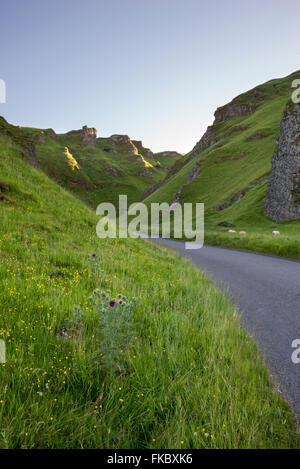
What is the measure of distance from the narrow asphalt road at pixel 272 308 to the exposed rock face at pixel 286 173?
59.6ft

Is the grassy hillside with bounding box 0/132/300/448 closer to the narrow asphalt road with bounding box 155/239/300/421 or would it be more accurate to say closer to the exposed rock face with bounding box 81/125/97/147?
the narrow asphalt road with bounding box 155/239/300/421

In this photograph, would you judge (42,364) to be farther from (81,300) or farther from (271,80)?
(271,80)

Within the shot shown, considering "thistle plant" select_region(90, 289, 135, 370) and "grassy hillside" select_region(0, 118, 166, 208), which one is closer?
"thistle plant" select_region(90, 289, 135, 370)

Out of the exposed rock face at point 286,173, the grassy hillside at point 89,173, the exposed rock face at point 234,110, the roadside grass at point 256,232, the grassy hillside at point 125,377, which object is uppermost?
the exposed rock face at point 234,110

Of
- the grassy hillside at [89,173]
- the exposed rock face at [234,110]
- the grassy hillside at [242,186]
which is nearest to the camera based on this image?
the grassy hillside at [242,186]

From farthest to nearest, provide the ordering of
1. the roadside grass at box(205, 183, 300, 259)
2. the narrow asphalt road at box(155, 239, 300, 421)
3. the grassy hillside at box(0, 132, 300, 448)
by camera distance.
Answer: the roadside grass at box(205, 183, 300, 259)
the narrow asphalt road at box(155, 239, 300, 421)
the grassy hillside at box(0, 132, 300, 448)

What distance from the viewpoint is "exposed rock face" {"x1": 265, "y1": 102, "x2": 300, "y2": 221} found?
27.6 m

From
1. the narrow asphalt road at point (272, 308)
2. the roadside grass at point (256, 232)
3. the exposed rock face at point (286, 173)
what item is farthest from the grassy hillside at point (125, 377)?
the exposed rock face at point (286, 173)

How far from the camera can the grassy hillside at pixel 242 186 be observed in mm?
21048

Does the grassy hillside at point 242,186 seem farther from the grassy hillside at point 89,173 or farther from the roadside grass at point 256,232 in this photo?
the grassy hillside at point 89,173

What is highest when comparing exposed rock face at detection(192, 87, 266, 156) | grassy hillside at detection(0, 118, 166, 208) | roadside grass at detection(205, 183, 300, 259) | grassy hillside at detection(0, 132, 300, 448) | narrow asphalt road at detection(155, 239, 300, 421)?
exposed rock face at detection(192, 87, 266, 156)

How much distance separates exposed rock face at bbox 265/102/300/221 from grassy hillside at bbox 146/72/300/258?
5.52 feet

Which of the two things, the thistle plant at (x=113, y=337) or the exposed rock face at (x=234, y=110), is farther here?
the exposed rock face at (x=234, y=110)

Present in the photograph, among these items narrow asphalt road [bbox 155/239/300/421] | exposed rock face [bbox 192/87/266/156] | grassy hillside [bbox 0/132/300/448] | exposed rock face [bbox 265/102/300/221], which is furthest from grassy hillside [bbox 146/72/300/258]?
grassy hillside [bbox 0/132/300/448]
